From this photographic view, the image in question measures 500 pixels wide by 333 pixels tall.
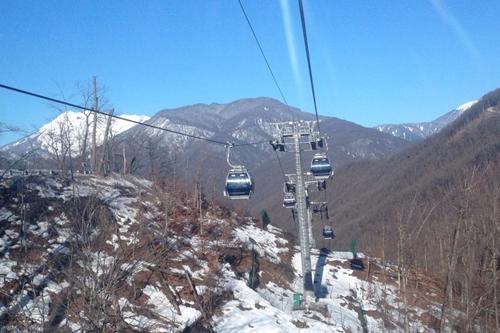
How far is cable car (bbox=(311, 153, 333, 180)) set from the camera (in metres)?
19.5

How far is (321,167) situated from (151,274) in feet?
25.0

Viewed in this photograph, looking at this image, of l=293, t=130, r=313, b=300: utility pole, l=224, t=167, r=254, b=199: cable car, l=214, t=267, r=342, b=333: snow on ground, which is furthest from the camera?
l=293, t=130, r=313, b=300: utility pole

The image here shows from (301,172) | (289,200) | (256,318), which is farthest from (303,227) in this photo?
(289,200)

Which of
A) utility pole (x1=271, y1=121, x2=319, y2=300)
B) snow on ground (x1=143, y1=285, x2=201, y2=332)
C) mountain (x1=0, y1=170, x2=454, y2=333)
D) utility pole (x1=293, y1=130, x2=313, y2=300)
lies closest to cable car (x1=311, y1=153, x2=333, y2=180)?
utility pole (x1=271, y1=121, x2=319, y2=300)

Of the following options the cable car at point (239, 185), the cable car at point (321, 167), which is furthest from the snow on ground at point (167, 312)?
the cable car at point (321, 167)

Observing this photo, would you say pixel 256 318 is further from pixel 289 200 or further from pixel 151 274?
pixel 289 200

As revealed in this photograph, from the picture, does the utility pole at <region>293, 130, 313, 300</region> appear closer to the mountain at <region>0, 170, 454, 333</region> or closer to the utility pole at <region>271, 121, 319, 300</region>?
the utility pole at <region>271, 121, 319, 300</region>

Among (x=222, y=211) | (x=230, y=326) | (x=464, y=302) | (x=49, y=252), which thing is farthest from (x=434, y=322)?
(x=222, y=211)

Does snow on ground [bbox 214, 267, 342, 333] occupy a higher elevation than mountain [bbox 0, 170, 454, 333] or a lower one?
lower

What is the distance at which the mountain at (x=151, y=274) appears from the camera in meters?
11.4

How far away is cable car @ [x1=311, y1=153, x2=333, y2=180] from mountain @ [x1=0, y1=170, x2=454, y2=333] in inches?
182

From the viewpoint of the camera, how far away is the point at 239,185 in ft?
47.7

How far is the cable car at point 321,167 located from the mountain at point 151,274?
4.63 metres

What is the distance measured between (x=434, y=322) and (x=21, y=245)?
12553mm
